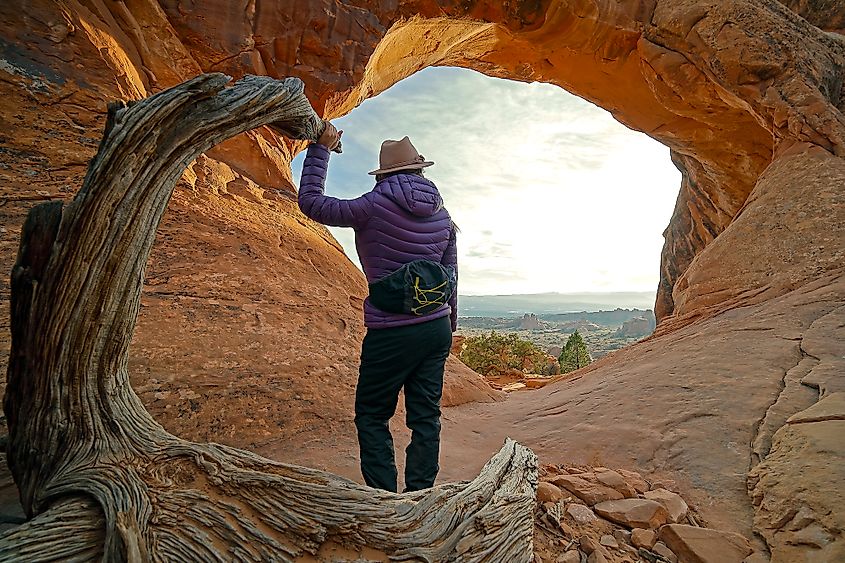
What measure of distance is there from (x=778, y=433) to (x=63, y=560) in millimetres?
4140

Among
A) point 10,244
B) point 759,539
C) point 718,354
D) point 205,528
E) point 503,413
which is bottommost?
point 503,413

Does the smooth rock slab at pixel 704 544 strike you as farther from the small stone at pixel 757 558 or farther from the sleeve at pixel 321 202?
the sleeve at pixel 321 202

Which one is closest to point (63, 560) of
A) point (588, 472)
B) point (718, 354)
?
point (588, 472)

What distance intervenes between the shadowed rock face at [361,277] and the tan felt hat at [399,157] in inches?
97.6

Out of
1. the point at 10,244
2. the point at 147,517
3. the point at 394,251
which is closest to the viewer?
the point at 147,517

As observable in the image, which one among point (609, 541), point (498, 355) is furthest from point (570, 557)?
point (498, 355)

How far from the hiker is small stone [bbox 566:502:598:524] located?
904 mm

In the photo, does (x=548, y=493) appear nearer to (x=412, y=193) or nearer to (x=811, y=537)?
(x=811, y=537)

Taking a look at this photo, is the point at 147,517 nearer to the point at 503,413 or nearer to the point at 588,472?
the point at 588,472

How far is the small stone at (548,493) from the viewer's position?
Answer: 277cm

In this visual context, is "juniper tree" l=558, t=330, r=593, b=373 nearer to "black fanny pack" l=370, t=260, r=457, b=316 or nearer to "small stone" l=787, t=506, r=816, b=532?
"small stone" l=787, t=506, r=816, b=532

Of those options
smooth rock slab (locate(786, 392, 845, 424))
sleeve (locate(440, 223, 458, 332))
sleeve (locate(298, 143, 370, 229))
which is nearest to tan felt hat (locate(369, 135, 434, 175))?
sleeve (locate(298, 143, 370, 229))

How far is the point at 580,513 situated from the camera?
2.63 m

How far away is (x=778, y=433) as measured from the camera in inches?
118
